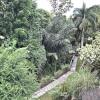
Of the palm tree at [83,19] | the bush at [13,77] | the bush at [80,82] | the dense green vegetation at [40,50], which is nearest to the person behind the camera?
the bush at [13,77]

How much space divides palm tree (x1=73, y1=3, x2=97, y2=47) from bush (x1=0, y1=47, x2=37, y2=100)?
21752 mm

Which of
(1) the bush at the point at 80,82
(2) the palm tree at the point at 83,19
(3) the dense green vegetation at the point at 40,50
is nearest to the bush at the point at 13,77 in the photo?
(3) the dense green vegetation at the point at 40,50

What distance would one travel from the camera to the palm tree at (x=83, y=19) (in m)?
32.2

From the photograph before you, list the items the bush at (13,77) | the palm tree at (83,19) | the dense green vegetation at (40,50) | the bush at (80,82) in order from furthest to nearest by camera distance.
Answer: the palm tree at (83,19) < the bush at (80,82) < the dense green vegetation at (40,50) < the bush at (13,77)

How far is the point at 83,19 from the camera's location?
32594mm

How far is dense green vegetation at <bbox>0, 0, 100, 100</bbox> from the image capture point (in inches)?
392

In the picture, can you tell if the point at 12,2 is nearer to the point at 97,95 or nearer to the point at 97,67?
the point at 97,67

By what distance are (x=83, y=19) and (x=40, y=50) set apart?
14.3 metres

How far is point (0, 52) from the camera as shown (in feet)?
33.8

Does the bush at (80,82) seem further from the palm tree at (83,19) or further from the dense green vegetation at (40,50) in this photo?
the palm tree at (83,19)

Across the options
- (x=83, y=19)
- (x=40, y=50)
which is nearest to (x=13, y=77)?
(x=40, y=50)

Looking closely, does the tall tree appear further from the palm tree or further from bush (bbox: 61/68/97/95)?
bush (bbox: 61/68/97/95)

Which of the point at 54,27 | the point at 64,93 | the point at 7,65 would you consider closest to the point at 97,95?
the point at 64,93

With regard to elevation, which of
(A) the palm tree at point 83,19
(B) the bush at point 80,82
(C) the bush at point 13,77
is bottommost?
(B) the bush at point 80,82
